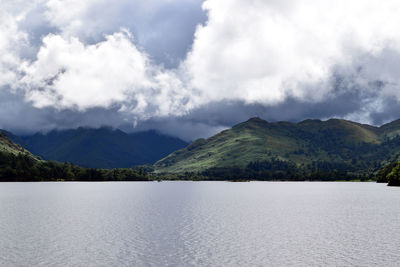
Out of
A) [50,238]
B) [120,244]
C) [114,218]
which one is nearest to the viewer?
[120,244]

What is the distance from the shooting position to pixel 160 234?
80.2 m

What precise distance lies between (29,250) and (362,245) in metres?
59.8

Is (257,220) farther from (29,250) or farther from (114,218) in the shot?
(29,250)

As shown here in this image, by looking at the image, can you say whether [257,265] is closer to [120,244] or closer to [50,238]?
[120,244]

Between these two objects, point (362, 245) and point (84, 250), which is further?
point (362, 245)

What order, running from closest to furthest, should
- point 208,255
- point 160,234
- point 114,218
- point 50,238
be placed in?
point 208,255 < point 50,238 < point 160,234 < point 114,218

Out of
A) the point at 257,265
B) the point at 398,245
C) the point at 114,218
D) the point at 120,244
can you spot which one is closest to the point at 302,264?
the point at 257,265

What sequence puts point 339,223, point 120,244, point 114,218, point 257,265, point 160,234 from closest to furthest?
point 257,265
point 120,244
point 160,234
point 339,223
point 114,218

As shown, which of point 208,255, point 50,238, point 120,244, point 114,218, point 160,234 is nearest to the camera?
point 208,255

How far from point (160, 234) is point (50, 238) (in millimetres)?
22148

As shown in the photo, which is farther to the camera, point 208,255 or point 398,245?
point 398,245

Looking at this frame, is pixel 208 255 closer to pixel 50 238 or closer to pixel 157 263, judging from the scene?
pixel 157 263

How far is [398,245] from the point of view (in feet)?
229

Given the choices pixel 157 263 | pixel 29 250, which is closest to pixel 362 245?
pixel 157 263
